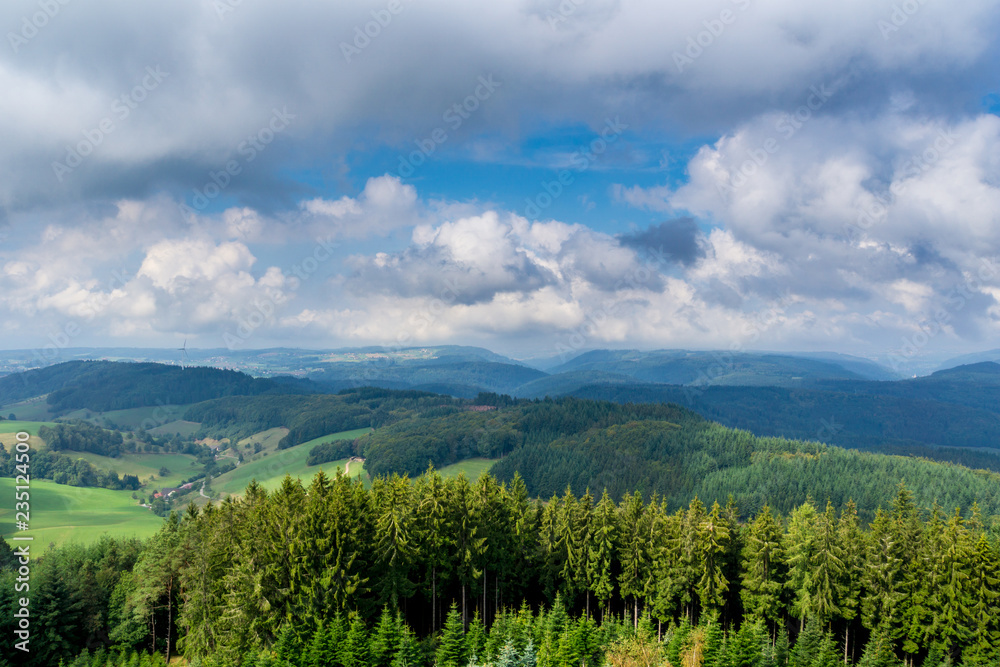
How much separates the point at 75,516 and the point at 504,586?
164588mm

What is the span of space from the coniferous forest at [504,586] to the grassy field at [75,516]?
9144 cm

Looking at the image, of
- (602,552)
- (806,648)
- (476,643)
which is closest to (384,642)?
(476,643)

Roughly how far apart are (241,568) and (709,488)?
165011mm

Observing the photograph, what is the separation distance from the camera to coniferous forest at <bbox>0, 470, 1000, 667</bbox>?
45875 mm

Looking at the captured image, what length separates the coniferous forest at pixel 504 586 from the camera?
151 feet

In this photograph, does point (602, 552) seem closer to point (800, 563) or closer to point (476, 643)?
point (476, 643)

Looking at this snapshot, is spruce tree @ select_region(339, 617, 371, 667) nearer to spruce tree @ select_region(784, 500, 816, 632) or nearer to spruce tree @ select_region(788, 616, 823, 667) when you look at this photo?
spruce tree @ select_region(788, 616, 823, 667)

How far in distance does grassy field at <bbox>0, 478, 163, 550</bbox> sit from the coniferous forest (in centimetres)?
9144

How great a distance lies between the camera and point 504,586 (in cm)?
5984

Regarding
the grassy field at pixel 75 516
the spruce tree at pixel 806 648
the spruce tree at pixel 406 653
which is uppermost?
the spruce tree at pixel 406 653

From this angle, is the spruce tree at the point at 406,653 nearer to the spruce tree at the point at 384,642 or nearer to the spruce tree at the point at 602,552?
the spruce tree at the point at 384,642

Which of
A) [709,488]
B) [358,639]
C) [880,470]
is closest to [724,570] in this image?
[358,639]

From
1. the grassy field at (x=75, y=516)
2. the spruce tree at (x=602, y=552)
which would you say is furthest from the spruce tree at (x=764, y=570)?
the grassy field at (x=75, y=516)

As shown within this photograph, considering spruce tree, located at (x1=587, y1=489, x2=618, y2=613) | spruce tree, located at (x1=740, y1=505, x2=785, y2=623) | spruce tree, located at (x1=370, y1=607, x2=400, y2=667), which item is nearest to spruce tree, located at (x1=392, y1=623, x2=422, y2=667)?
spruce tree, located at (x1=370, y1=607, x2=400, y2=667)
